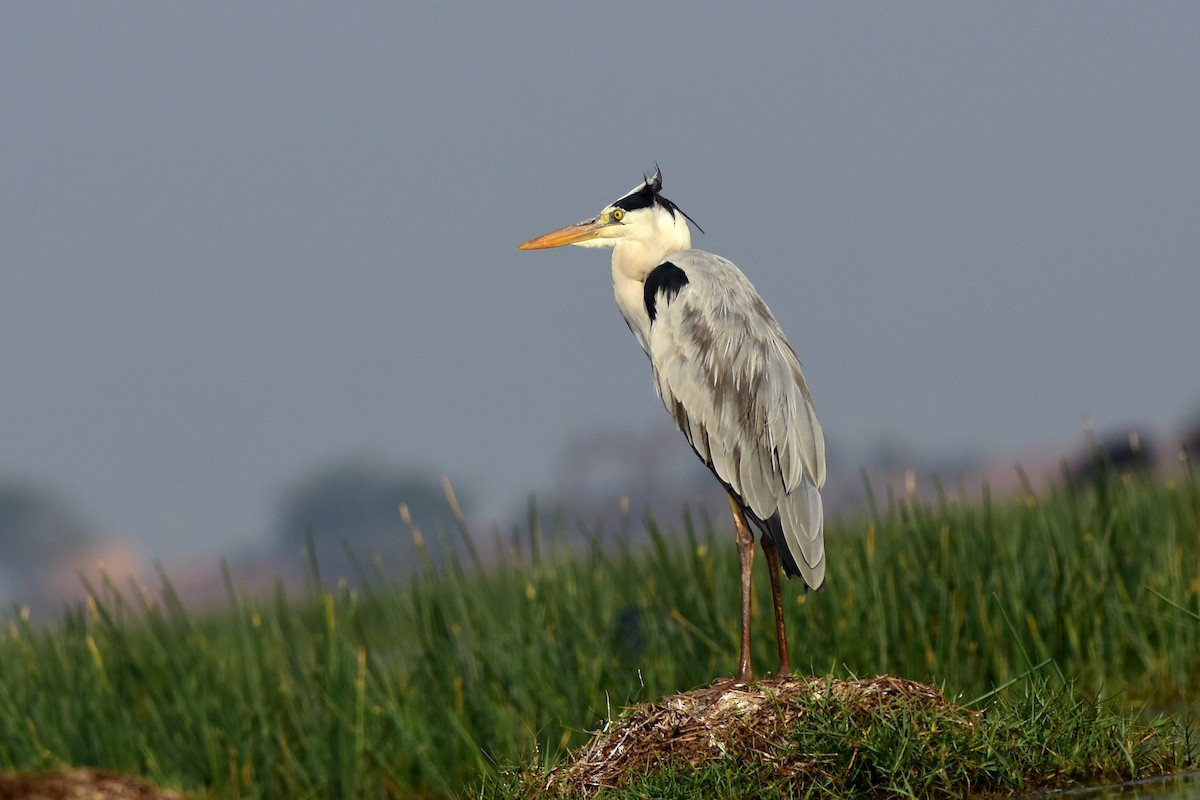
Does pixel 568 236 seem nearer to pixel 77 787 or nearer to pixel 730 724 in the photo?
pixel 730 724

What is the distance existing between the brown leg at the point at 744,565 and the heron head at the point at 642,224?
1.57 meters

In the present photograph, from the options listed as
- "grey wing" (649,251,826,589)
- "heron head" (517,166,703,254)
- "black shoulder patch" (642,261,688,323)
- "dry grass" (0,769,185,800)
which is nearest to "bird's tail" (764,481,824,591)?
"grey wing" (649,251,826,589)

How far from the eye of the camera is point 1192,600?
775 cm

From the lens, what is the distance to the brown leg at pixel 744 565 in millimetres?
5387

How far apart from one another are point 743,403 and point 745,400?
2cm

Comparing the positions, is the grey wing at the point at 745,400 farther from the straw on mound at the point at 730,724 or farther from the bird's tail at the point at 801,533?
the straw on mound at the point at 730,724

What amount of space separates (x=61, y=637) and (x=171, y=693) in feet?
3.40

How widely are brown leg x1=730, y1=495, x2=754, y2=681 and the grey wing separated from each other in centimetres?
18

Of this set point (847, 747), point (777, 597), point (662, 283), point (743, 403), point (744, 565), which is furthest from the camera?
point (662, 283)

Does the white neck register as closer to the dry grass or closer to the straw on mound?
the straw on mound

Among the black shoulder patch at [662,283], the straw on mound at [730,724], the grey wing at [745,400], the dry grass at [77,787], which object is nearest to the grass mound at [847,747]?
the straw on mound at [730,724]

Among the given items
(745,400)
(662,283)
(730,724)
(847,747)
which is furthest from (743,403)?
(847,747)

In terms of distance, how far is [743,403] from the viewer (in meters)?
5.96

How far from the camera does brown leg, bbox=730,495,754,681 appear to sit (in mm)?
5387
